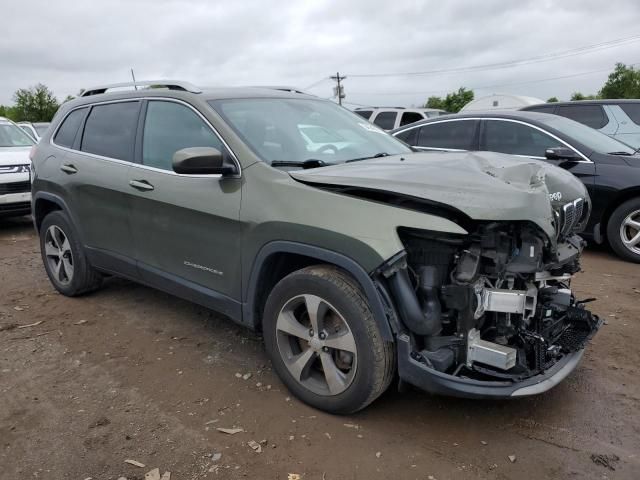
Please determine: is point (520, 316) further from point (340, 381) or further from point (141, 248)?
point (141, 248)

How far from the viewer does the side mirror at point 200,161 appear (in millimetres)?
3131

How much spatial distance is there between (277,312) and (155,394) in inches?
38.0

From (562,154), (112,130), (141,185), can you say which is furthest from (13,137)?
(562,154)

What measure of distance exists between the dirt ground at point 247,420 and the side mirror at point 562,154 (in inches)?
81.0

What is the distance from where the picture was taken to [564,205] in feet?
9.83

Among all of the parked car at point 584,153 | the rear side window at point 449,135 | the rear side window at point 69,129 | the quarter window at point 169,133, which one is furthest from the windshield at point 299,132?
the rear side window at point 449,135

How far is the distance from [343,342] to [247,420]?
28.8 inches

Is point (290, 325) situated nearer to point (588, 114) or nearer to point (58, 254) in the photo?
point (58, 254)

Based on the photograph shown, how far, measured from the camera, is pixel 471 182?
8.68ft

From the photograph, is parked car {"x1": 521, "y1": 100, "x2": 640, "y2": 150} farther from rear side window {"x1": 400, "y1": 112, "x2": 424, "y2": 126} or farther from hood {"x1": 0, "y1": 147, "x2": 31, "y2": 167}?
hood {"x1": 0, "y1": 147, "x2": 31, "y2": 167}

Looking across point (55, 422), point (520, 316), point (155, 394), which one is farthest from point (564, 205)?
point (55, 422)

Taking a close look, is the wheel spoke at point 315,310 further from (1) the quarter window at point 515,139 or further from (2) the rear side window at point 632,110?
(2) the rear side window at point 632,110

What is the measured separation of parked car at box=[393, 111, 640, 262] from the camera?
594cm

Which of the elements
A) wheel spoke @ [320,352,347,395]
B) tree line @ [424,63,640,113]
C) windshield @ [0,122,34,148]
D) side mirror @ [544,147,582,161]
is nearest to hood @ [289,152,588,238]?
wheel spoke @ [320,352,347,395]
